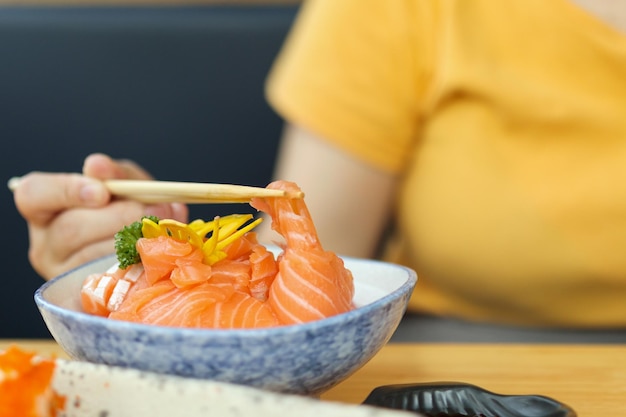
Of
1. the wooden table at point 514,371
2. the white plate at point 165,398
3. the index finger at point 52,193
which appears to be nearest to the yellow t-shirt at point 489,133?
the wooden table at point 514,371

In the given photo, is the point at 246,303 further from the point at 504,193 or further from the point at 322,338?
the point at 504,193

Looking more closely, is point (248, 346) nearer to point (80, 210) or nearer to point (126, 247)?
point (126, 247)

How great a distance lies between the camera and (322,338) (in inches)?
17.0

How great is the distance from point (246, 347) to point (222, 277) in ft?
0.32

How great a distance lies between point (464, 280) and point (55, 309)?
0.67 meters

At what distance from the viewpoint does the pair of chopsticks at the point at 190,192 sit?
49cm

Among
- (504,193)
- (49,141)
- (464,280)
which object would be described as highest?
(504,193)

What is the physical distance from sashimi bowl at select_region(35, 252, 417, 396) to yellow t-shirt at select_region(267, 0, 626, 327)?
1.73 feet

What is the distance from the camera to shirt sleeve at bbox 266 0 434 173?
104 cm

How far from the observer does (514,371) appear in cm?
64

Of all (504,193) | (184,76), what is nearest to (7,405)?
(504,193)

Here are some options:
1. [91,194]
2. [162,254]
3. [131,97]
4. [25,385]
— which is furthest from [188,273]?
[131,97]

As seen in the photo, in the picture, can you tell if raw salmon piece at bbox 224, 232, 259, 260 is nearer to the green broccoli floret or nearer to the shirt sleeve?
the green broccoli floret

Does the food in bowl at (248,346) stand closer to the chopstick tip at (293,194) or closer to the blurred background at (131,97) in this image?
the chopstick tip at (293,194)
